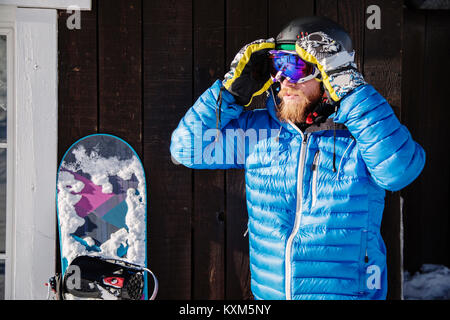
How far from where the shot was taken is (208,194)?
2.29 m

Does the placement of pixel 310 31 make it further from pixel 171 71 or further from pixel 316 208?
pixel 171 71

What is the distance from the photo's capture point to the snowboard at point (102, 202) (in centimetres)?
221

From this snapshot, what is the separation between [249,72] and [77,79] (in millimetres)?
1037

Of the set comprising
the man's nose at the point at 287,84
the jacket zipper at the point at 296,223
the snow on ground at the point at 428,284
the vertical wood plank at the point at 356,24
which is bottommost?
the snow on ground at the point at 428,284

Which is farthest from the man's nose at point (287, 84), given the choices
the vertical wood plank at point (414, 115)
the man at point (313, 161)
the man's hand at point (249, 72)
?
the vertical wood plank at point (414, 115)

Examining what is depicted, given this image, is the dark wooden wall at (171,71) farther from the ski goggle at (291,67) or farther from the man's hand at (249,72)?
the ski goggle at (291,67)

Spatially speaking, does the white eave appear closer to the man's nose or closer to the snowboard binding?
the man's nose

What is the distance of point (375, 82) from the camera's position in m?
2.25

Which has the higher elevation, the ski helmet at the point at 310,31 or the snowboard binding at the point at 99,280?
the ski helmet at the point at 310,31

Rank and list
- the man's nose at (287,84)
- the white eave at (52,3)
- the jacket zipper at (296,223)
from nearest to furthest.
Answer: the jacket zipper at (296,223) < the man's nose at (287,84) < the white eave at (52,3)

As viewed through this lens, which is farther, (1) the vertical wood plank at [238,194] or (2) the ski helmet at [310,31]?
(1) the vertical wood plank at [238,194]

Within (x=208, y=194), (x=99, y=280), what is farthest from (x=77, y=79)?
Result: (x=99, y=280)

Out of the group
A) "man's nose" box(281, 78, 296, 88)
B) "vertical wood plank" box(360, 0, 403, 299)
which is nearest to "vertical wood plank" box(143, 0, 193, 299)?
"man's nose" box(281, 78, 296, 88)

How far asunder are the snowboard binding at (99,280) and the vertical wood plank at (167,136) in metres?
0.29
